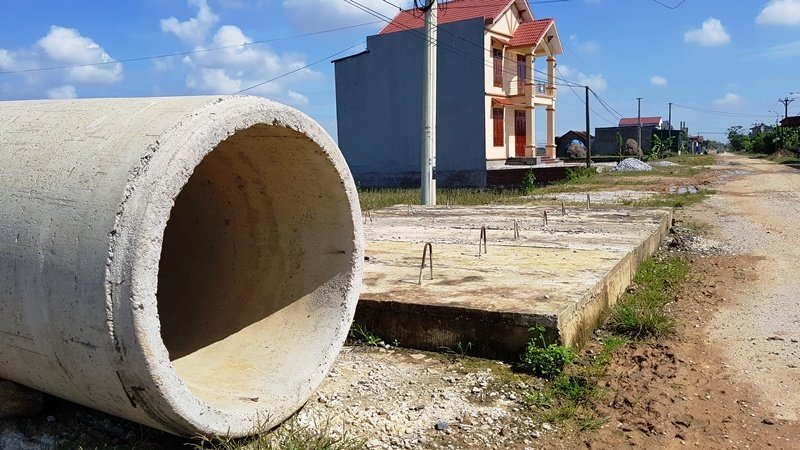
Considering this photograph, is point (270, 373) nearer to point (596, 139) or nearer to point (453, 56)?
point (453, 56)

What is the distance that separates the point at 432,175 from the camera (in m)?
14.1

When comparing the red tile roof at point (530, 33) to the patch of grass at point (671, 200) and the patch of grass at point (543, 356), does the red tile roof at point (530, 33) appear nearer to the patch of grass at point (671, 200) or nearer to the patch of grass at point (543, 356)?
the patch of grass at point (671, 200)

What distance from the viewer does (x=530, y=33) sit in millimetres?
27766

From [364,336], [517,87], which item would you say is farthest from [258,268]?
[517,87]

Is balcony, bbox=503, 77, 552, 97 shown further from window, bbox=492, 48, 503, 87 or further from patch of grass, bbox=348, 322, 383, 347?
patch of grass, bbox=348, 322, 383, 347

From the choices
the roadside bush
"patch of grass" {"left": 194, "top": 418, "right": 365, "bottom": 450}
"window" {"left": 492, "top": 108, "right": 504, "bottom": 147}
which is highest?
"window" {"left": 492, "top": 108, "right": 504, "bottom": 147}

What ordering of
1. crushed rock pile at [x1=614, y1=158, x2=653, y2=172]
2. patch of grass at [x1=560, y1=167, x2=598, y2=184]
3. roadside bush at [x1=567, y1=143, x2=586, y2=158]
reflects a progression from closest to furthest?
patch of grass at [x1=560, y1=167, x2=598, y2=184], crushed rock pile at [x1=614, y1=158, x2=653, y2=172], roadside bush at [x1=567, y1=143, x2=586, y2=158]

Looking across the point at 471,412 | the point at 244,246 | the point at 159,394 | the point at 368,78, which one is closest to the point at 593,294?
the point at 471,412

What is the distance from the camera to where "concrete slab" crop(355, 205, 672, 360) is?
14.3ft

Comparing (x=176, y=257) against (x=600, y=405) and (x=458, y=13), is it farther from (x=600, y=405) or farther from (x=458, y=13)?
(x=458, y=13)

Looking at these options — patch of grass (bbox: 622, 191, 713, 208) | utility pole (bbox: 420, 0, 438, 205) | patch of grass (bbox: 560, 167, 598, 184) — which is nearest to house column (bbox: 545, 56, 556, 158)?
patch of grass (bbox: 560, 167, 598, 184)

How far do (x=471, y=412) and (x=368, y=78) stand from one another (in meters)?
26.1

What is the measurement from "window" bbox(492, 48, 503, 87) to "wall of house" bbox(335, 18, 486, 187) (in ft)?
4.56

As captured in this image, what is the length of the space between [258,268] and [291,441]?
4.35ft
